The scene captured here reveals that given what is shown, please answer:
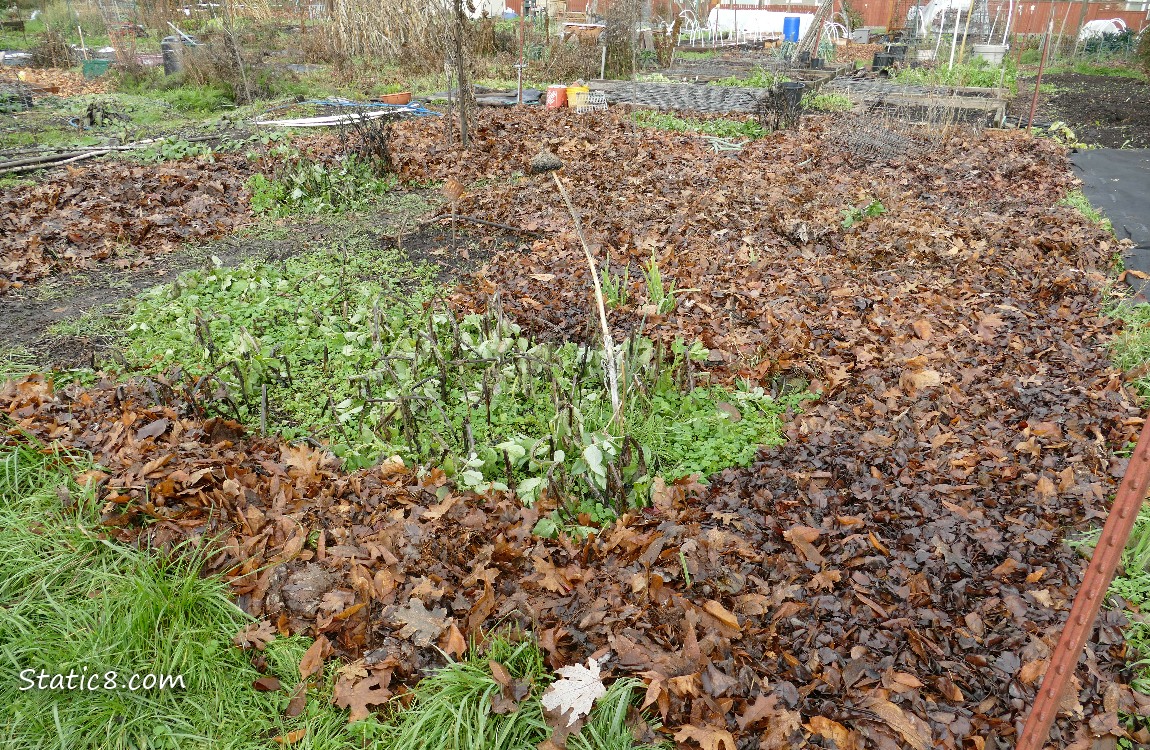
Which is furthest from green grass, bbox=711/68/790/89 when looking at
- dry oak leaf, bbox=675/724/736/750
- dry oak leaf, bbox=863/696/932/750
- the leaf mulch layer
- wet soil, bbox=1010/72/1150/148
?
dry oak leaf, bbox=675/724/736/750

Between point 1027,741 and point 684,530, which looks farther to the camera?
A: point 684,530

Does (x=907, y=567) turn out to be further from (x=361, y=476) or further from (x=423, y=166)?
(x=423, y=166)

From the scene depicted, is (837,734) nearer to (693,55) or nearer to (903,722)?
(903,722)

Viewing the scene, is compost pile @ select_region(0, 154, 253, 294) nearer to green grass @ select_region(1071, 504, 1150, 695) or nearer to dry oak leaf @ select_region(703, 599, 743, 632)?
dry oak leaf @ select_region(703, 599, 743, 632)

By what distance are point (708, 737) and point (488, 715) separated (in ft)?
2.22

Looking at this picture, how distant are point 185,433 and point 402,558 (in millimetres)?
1443

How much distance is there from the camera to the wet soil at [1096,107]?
10078 mm

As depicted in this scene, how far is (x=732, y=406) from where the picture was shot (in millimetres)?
3766

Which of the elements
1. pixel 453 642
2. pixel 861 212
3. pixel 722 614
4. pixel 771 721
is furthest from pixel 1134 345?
pixel 453 642

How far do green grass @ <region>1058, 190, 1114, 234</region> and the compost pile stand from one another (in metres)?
7.82

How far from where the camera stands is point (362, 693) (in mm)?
2281

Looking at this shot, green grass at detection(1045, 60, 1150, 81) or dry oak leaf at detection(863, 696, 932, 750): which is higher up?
green grass at detection(1045, 60, 1150, 81)

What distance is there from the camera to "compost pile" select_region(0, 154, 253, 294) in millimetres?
5738

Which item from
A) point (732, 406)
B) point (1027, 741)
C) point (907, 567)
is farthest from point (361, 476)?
point (1027, 741)
